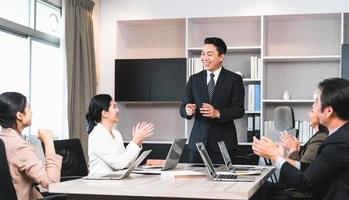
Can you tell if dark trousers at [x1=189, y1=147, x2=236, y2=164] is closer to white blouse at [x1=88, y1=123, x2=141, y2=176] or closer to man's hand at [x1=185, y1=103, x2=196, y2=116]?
man's hand at [x1=185, y1=103, x2=196, y2=116]

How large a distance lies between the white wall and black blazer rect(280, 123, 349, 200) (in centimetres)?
362

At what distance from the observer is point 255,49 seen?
5.71 meters

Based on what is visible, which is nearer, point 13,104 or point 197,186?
point 197,186

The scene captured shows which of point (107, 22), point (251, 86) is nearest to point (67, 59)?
point (107, 22)

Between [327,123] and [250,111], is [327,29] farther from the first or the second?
[327,123]

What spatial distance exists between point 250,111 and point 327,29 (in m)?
1.28

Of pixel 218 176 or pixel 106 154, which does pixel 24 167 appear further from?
pixel 218 176

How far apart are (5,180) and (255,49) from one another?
3900 millimetres

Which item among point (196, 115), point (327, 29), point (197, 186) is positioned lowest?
point (197, 186)

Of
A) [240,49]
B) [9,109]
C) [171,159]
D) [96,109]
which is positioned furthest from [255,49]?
[9,109]

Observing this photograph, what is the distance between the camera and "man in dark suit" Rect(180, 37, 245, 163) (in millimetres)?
3582

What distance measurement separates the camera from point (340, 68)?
215 inches

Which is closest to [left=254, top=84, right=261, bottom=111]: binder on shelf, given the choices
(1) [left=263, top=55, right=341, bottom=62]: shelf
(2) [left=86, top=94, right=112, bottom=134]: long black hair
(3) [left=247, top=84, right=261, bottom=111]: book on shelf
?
(3) [left=247, top=84, right=261, bottom=111]: book on shelf

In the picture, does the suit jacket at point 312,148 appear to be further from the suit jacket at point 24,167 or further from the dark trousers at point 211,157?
the suit jacket at point 24,167
